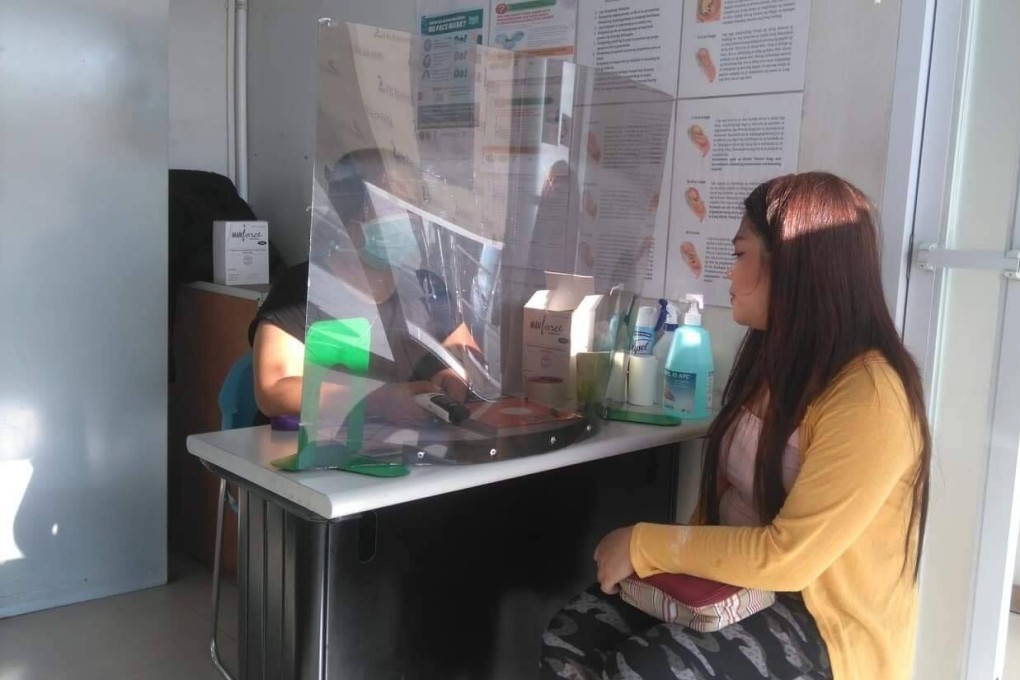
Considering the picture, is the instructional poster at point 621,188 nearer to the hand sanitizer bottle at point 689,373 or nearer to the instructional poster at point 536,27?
the hand sanitizer bottle at point 689,373

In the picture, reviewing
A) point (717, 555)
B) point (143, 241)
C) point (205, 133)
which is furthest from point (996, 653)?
point (205, 133)

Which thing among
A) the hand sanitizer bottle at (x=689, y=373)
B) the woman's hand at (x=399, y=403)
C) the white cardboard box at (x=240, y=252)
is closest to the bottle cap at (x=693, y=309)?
the hand sanitizer bottle at (x=689, y=373)

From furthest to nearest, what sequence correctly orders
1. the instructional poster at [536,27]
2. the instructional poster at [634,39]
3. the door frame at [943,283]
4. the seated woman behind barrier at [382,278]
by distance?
1. the instructional poster at [536,27]
2. the instructional poster at [634,39]
3. the door frame at [943,283]
4. the seated woman behind barrier at [382,278]

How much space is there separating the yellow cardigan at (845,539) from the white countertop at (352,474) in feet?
0.71

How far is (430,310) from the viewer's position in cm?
143

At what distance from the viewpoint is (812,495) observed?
4.17 ft

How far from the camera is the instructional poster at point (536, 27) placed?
228 cm

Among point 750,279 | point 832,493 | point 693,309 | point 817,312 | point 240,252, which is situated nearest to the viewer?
point 832,493


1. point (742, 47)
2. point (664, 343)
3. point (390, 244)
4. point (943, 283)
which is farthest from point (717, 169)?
point (390, 244)

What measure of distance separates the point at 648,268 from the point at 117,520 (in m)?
1.77

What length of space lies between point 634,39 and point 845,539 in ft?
4.31

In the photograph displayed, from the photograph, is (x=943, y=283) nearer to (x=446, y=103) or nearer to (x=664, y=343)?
(x=664, y=343)

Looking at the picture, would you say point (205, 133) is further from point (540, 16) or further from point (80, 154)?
point (540, 16)

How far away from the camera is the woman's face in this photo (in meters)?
1.46
